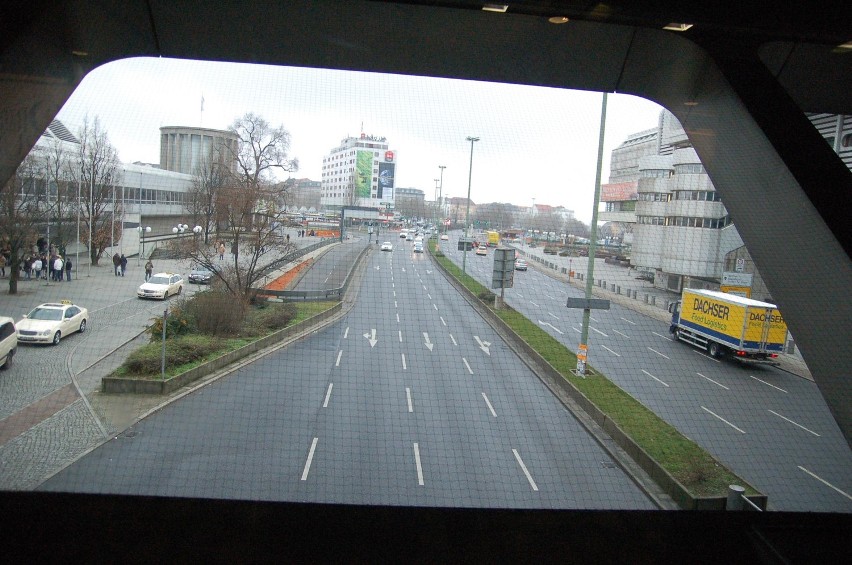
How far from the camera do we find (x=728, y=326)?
14.6 feet

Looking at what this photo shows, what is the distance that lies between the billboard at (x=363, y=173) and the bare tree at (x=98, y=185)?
98 cm

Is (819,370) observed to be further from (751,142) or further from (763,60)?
(763,60)

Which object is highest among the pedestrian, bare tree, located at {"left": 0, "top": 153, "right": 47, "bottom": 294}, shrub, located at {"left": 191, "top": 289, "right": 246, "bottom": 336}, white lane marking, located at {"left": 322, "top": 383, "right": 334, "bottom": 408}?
bare tree, located at {"left": 0, "top": 153, "right": 47, "bottom": 294}

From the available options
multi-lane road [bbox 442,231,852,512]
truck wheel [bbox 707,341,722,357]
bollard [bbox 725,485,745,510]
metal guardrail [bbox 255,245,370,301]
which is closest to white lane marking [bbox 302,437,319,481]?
metal guardrail [bbox 255,245,370,301]

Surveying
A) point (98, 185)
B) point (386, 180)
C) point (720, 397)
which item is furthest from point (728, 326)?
point (98, 185)

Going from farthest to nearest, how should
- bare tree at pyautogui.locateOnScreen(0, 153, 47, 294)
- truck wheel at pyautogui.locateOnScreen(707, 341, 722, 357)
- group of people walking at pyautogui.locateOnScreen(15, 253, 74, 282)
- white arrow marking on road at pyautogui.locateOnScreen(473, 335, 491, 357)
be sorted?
truck wheel at pyautogui.locateOnScreen(707, 341, 722, 357)
white arrow marking on road at pyautogui.locateOnScreen(473, 335, 491, 357)
group of people walking at pyautogui.locateOnScreen(15, 253, 74, 282)
bare tree at pyautogui.locateOnScreen(0, 153, 47, 294)

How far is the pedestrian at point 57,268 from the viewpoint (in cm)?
253

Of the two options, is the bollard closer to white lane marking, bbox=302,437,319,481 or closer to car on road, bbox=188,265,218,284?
white lane marking, bbox=302,437,319,481

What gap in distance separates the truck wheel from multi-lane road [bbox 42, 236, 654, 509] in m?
1.73

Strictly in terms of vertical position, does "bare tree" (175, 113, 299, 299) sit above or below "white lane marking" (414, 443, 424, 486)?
above

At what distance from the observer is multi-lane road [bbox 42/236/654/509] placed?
2.18 m

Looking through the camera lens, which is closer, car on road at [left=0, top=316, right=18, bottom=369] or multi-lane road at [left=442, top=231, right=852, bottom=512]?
car on road at [left=0, top=316, right=18, bottom=369]

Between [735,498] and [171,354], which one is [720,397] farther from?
[171,354]

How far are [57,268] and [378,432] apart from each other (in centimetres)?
169
